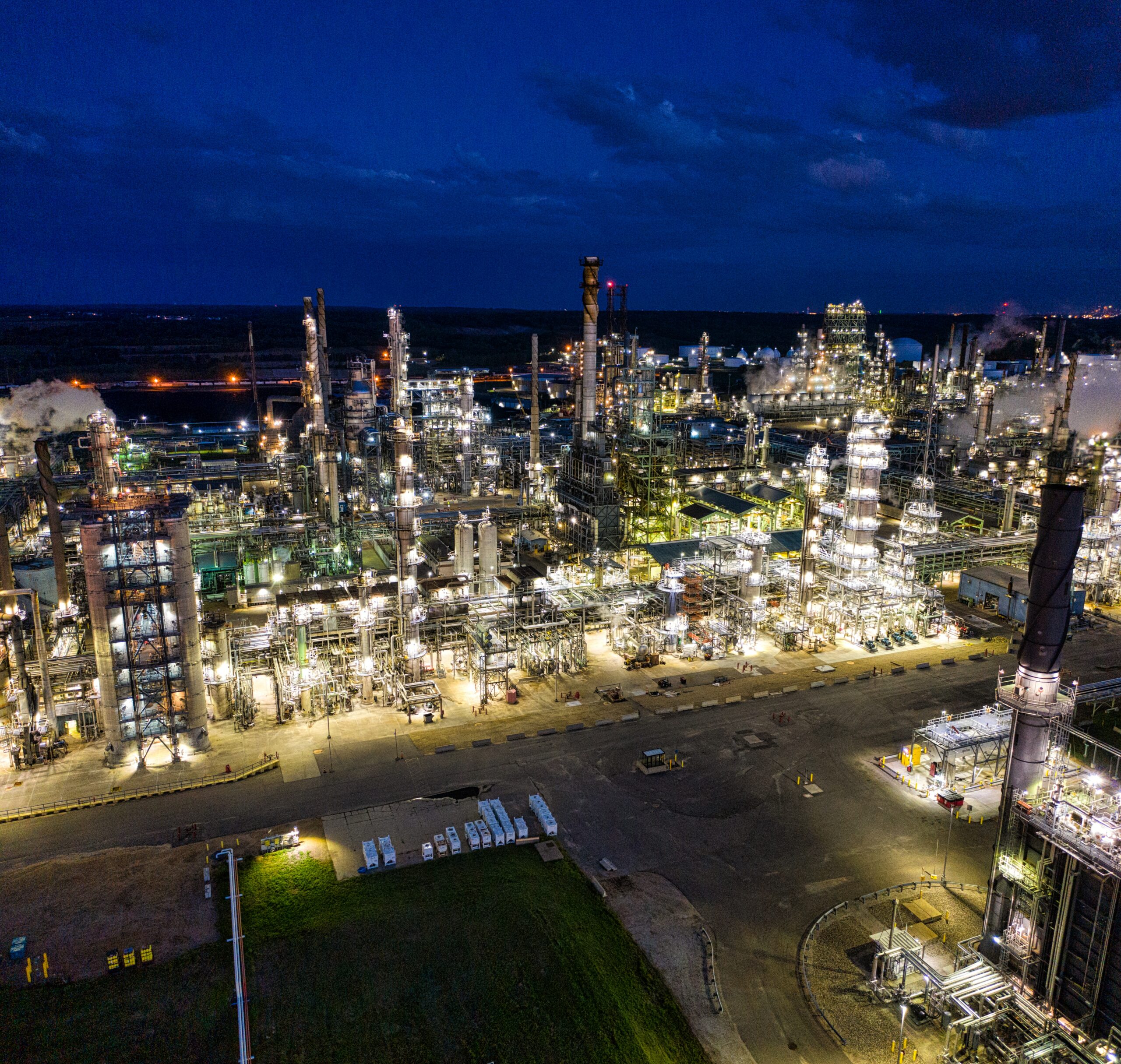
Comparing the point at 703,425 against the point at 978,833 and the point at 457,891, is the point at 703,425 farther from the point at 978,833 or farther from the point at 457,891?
the point at 457,891

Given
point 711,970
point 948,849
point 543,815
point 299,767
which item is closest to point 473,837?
point 543,815

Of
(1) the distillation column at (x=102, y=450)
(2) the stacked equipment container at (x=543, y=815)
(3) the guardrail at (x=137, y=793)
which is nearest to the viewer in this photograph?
(2) the stacked equipment container at (x=543, y=815)

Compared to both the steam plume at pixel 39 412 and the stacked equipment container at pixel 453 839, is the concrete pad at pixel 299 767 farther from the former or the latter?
the steam plume at pixel 39 412

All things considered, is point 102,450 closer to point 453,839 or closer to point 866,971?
point 453,839

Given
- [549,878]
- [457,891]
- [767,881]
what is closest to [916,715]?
[767,881]

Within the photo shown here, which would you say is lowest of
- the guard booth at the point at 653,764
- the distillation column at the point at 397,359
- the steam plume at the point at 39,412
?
the guard booth at the point at 653,764

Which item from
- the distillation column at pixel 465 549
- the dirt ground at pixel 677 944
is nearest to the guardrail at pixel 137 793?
the dirt ground at pixel 677 944

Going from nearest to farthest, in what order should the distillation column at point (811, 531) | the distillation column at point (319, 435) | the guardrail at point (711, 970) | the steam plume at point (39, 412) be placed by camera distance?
the guardrail at point (711, 970)
the distillation column at point (811, 531)
the distillation column at point (319, 435)
the steam plume at point (39, 412)

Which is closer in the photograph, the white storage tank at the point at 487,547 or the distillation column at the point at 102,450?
the distillation column at the point at 102,450

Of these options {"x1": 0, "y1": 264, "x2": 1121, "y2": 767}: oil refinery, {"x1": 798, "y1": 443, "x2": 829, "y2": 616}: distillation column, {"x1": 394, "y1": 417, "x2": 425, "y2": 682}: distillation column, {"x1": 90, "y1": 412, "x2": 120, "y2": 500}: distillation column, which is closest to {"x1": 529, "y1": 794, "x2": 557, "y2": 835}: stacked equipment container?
{"x1": 0, "y1": 264, "x2": 1121, "y2": 767}: oil refinery
